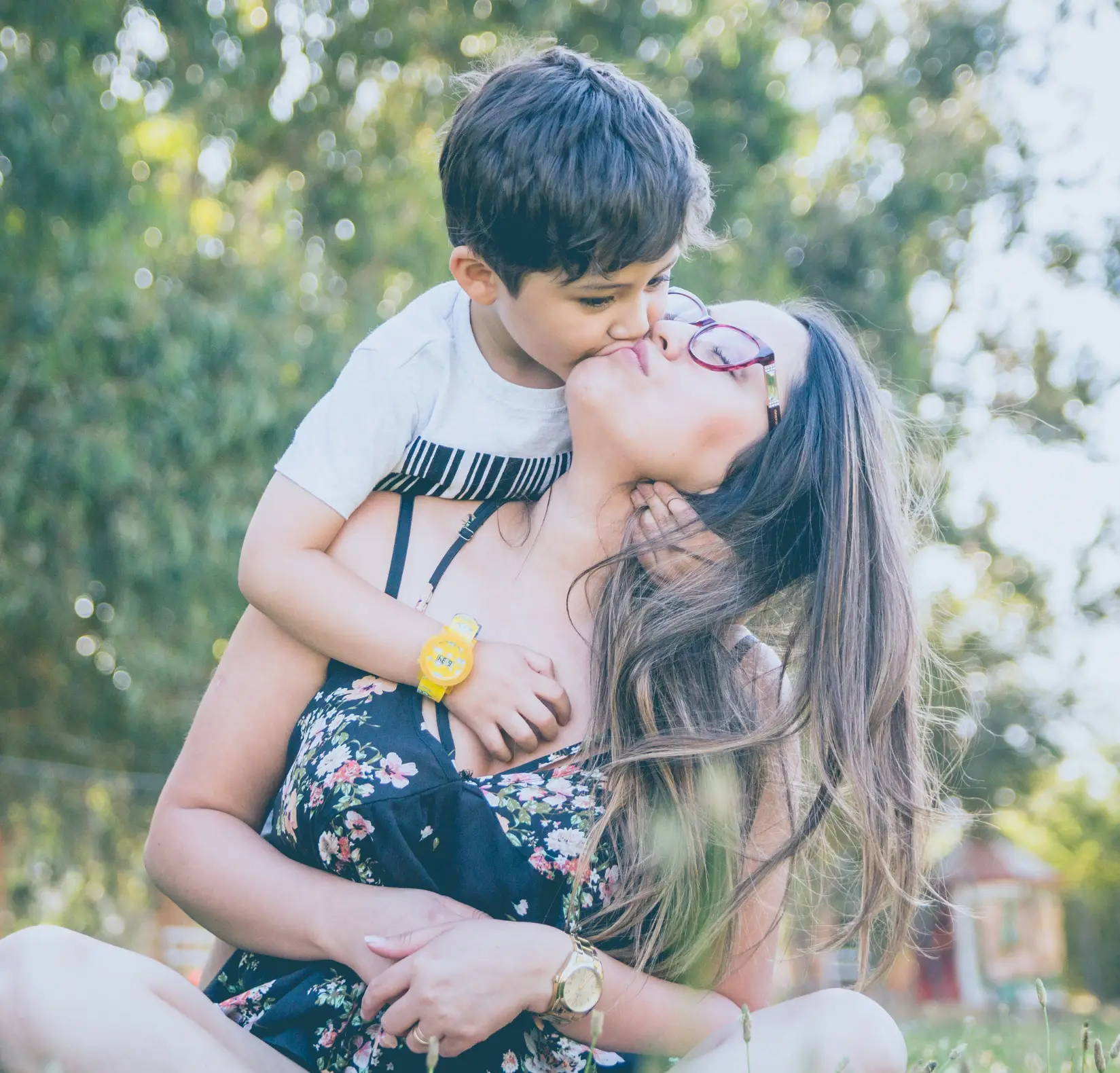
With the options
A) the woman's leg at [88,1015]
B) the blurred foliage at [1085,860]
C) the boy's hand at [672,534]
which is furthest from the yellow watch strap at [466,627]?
the blurred foliage at [1085,860]

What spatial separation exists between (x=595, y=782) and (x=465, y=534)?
1.86 ft

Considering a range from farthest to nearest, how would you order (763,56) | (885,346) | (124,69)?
1. (885,346)
2. (763,56)
3. (124,69)

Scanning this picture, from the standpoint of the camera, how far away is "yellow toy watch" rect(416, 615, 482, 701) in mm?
2273

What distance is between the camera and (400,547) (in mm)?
2514

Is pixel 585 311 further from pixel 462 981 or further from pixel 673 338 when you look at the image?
A: pixel 462 981

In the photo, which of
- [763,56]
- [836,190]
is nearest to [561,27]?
[763,56]

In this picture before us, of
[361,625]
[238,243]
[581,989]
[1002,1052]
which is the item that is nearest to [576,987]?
[581,989]

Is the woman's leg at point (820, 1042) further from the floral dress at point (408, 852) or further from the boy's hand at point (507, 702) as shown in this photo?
the boy's hand at point (507, 702)

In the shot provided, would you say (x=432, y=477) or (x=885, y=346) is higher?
(x=432, y=477)

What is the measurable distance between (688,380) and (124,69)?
8.36m

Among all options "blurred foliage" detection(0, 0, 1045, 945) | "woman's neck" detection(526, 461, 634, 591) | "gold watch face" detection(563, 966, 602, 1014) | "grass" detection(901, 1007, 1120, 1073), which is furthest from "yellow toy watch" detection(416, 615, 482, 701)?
"blurred foliage" detection(0, 0, 1045, 945)

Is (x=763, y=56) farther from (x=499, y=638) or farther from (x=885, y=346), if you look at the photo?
(x=499, y=638)

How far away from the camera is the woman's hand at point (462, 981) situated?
1.94m

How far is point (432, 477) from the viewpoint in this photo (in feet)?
8.30
